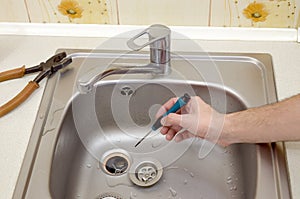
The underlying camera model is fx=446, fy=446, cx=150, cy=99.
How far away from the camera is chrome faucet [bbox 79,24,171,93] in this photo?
94 centimetres

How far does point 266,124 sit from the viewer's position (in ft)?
2.85

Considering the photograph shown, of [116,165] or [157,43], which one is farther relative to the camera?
[116,165]

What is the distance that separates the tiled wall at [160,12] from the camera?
1104 mm

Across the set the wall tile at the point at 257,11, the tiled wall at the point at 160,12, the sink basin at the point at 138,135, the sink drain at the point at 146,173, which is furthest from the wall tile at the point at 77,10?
the sink drain at the point at 146,173

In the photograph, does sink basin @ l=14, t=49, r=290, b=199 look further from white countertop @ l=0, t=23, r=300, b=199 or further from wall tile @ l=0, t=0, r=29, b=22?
wall tile @ l=0, t=0, r=29, b=22

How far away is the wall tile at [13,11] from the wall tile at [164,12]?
25 centimetres

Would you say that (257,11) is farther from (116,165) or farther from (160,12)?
(116,165)

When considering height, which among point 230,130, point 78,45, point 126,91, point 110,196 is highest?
point 78,45

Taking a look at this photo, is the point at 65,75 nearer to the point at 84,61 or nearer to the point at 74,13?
the point at 84,61

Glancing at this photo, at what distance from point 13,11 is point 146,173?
0.55m

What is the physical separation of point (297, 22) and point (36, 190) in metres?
0.75

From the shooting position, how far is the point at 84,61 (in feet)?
3.63

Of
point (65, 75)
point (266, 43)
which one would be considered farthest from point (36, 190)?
point (266, 43)

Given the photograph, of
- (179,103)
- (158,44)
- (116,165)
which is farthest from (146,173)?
(158,44)
